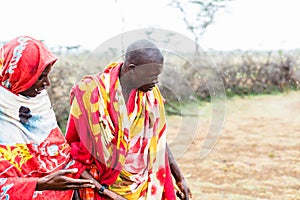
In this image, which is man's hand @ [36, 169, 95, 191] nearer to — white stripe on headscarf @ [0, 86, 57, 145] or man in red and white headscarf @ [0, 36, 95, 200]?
man in red and white headscarf @ [0, 36, 95, 200]

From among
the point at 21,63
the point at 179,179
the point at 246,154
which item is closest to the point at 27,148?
the point at 21,63

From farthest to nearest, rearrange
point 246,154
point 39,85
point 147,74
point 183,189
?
A: point 246,154
point 183,189
point 147,74
point 39,85

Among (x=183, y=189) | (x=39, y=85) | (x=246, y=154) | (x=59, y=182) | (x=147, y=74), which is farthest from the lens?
(x=246, y=154)

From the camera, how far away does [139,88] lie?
2.33 metres

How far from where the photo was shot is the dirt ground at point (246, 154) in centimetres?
574

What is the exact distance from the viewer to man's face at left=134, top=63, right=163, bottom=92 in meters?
2.26

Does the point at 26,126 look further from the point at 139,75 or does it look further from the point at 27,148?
the point at 139,75

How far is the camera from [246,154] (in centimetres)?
782

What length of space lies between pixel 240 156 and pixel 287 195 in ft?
6.75

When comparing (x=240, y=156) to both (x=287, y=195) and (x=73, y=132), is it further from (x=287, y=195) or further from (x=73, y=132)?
(x=73, y=132)

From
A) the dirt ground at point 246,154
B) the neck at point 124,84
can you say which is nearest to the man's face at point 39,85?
the neck at point 124,84

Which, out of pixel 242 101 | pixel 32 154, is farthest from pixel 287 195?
pixel 242 101

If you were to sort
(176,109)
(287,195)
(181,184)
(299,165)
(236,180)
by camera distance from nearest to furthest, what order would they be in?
(181,184)
(287,195)
(236,180)
(299,165)
(176,109)

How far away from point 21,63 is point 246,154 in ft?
20.7
